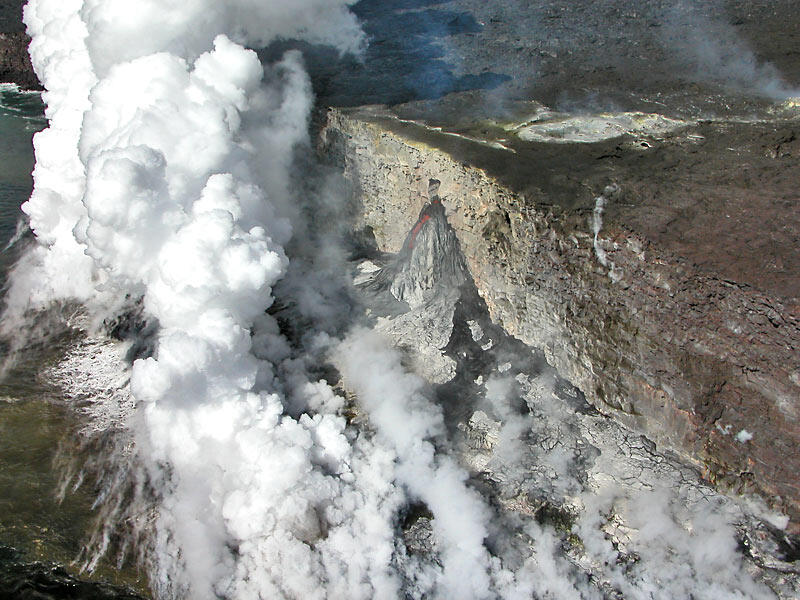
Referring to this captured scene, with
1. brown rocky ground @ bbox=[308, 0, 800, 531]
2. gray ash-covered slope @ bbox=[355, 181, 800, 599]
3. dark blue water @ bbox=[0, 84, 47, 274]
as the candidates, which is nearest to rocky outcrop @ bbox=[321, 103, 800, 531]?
brown rocky ground @ bbox=[308, 0, 800, 531]

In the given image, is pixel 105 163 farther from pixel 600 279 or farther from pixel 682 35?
pixel 682 35

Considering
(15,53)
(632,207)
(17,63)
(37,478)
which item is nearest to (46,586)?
(37,478)

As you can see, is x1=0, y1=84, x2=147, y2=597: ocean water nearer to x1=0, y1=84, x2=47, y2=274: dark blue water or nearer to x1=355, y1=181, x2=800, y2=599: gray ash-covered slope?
x1=0, y1=84, x2=47, y2=274: dark blue water

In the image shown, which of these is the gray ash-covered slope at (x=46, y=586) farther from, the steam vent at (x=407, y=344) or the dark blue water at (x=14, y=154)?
the dark blue water at (x=14, y=154)

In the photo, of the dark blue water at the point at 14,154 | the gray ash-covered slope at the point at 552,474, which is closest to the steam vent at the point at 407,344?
the gray ash-covered slope at the point at 552,474

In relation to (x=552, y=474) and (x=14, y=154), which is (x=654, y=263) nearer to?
(x=552, y=474)

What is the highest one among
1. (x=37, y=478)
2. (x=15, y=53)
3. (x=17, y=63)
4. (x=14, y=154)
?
(x=15, y=53)

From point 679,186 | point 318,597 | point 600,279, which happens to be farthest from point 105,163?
point 679,186
